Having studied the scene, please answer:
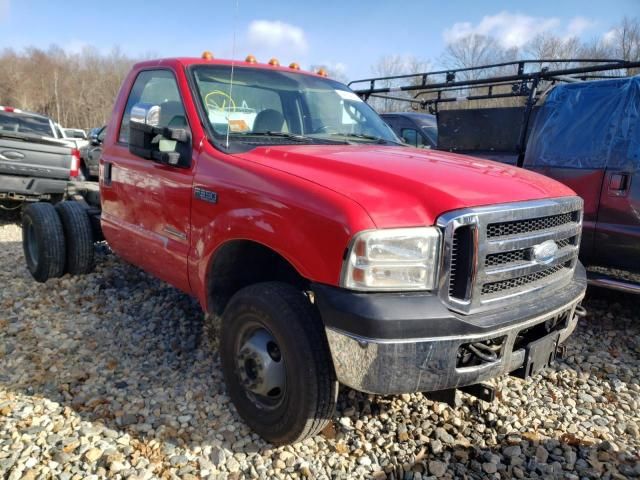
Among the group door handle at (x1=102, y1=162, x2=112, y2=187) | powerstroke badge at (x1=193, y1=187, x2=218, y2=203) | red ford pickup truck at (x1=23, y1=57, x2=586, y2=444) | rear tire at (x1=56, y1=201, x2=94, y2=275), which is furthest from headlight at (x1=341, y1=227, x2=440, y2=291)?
rear tire at (x1=56, y1=201, x2=94, y2=275)

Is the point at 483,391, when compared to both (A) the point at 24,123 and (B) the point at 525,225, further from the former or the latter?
(A) the point at 24,123

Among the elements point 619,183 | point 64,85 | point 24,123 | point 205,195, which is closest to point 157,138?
point 205,195

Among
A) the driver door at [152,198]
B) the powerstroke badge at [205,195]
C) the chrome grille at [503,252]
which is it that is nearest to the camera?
the chrome grille at [503,252]

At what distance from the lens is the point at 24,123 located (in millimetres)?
8984

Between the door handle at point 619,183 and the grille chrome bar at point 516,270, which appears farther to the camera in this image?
the door handle at point 619,183

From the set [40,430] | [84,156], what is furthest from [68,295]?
[84,156]

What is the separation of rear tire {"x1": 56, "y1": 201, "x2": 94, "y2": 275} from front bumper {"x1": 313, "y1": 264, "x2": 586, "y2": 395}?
3.40 metres

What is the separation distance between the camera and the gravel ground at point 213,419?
8.45 ft

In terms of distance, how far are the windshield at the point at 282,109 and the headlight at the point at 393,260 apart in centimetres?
130

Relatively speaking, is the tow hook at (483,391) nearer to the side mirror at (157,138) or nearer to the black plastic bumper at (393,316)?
the black plastic bumper at (393,316)

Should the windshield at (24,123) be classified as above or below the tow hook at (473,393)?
above

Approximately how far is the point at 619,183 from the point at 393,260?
317 centimetres

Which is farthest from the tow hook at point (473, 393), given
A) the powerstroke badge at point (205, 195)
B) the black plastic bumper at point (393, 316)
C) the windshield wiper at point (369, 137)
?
the windshield wiper at point (369, 137)

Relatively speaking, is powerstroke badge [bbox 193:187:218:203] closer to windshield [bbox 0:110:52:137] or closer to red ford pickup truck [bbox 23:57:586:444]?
red ford pickup truck [bbox 23:57:586:444]
